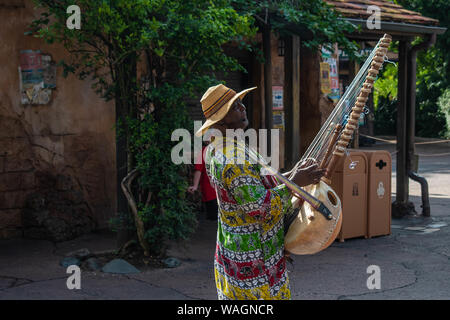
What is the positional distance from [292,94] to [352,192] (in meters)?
1.54

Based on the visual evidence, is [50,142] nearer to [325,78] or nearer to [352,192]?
[352,192]

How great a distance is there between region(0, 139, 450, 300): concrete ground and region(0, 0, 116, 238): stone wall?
470mm

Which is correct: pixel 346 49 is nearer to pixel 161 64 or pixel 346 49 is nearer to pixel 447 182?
pixel 161 64

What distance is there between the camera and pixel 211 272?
6.22 metres

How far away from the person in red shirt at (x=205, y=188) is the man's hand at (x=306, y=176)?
463cm

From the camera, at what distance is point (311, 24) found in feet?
22.6

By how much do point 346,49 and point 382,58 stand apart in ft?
14.4

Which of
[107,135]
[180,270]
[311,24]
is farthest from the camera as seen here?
[107,135]

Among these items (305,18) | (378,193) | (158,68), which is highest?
(305,18)

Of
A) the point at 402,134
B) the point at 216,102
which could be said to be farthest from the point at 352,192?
the point at 216,102

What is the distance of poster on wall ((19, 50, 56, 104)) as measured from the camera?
7.38m

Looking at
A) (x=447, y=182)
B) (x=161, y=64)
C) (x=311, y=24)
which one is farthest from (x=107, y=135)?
(x=447, y=182)

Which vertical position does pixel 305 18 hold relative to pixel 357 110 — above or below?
above

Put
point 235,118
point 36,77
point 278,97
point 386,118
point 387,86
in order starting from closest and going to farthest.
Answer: point 235,118
point 36,77
point 278,97
point 386,118
point 387,86
